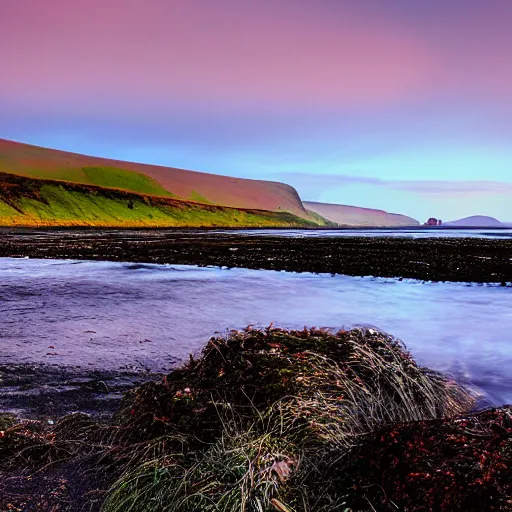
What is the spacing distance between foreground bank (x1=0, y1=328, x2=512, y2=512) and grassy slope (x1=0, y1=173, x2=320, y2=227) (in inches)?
4208

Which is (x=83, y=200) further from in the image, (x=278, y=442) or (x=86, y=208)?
(x=278, y=442)

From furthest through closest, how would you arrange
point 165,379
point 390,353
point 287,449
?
1. point 390,353
2. point 165,379
3. point 287,449

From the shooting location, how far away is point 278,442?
3.98 meters

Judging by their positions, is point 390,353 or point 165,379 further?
point 390,353

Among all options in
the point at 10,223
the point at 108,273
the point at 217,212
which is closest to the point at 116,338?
the point at 108,273

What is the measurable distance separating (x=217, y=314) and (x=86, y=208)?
386 feet

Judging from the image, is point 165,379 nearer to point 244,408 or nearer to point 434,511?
point 244,408

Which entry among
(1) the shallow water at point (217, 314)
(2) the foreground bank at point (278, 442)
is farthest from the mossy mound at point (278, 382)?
(1) the shallow water at point (217, 314)

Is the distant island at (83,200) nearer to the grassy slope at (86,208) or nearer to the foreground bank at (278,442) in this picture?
the grassy slope at (86,208)

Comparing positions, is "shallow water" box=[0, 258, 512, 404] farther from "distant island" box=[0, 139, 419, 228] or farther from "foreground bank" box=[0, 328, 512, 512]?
"distant island" box=[0, 139, 419, 228]

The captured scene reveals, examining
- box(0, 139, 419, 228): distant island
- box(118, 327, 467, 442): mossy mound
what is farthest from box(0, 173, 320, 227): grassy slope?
box(118, 327, 467, 442): mossy mound

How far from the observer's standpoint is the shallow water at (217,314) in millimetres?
9164

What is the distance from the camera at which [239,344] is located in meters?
5.14

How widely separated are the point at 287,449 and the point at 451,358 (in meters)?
6.53
